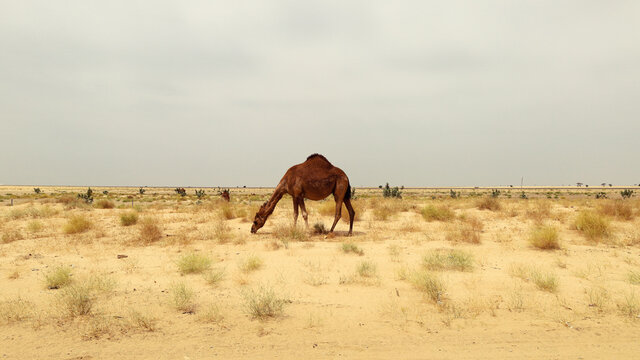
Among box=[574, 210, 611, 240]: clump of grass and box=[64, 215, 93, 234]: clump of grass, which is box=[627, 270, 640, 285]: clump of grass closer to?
box=[574, 210, 611, 240]: clump of grass

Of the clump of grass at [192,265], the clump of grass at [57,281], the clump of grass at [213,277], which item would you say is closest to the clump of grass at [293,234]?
the clump of grass at [192,265]

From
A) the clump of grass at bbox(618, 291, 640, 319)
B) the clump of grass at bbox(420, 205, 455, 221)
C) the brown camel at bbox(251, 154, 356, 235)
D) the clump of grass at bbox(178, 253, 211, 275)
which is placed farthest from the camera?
the clump of grass at bbox(420, 205, 455, 221)

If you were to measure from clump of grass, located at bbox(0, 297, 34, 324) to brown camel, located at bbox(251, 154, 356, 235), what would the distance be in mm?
7338

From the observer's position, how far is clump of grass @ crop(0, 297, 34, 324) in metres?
4.99

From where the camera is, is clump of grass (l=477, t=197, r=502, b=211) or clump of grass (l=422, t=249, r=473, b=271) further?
clump of grass (l=477, t=197, r=502, b=211)

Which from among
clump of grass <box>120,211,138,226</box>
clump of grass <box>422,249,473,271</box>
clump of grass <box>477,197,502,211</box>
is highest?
clump of grass <box>477,197,502,211</box>

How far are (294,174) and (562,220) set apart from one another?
40.2 ft

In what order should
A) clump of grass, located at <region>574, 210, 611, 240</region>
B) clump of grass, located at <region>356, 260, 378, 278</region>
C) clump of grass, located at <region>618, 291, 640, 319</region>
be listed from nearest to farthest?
clump of grass, located at <region>618, 291, 640, 319</region> < clump of grass, located at <region>356, 260, 378, 278</region> < clump of grass, located at <region>574, 210, 611, 240</region>

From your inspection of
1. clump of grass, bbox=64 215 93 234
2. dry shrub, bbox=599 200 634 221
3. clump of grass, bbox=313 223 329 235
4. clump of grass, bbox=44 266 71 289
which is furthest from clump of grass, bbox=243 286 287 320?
dry shrub, bbox=599 200 634 221

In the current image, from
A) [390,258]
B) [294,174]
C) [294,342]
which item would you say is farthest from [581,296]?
[294,174]

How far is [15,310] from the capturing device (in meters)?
5.28

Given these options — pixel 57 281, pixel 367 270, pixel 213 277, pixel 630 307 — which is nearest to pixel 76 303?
pixel 57 281

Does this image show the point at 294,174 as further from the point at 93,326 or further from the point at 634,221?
the point at 634,221

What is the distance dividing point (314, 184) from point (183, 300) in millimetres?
7052
